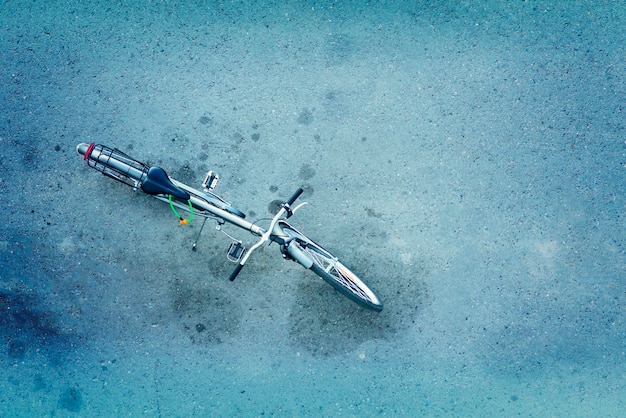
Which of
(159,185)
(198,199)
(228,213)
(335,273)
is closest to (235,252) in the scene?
(228,213)

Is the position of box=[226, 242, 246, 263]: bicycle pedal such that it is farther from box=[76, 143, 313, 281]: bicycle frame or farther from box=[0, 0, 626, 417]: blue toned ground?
box=[0, 0, 626, 417]: blue toned ground

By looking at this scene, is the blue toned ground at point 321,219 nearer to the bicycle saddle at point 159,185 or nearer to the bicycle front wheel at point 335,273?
the bicycle front wheel at point 335,273

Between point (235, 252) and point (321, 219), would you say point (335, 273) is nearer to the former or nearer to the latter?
point (321, 219)

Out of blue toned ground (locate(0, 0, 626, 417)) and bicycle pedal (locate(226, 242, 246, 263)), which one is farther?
blue toned ground (locate(0, 0, 626, 417))

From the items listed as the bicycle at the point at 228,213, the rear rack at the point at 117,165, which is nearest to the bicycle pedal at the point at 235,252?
the bicycle at the point at 228,213

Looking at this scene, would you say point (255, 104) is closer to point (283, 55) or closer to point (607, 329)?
point (283, 55)

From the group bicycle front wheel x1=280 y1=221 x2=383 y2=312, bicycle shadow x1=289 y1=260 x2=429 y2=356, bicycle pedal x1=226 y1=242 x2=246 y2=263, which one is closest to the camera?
bicycle pedal x1=226 y1=242 x2=246 y2=263

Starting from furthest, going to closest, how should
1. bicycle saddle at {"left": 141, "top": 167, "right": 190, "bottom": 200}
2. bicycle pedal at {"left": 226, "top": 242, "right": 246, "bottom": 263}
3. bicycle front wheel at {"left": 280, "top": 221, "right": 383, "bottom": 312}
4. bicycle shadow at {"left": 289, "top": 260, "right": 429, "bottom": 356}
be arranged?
bicycle shadow at {"left": 289, "top": 260, "right": 429, "bottom": 356} → bicycle front wheel at {"left": 280, "top": 221, "right": 383, "bottom": 312} → bicycle pedal at {"left": 226, "top": 242, "right": 246, "bottom": 263} → bicycle saddle at {"left": 141, "top": 167, "right": 190, "bottom": 200}

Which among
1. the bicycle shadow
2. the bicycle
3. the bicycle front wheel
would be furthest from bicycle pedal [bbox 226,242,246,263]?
the bicycle shadow

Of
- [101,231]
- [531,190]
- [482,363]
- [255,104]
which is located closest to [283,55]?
[255,104]
